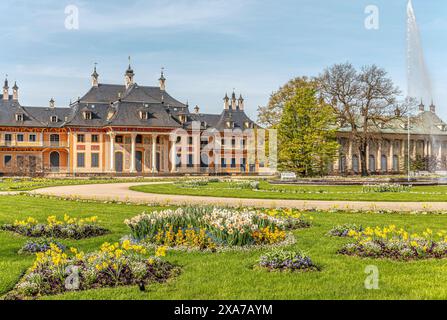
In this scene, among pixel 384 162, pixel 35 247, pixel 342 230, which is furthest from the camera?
pixel 384 162

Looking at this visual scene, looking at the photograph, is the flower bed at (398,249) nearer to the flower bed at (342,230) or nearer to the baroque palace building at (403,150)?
the flower bed at (342,230)

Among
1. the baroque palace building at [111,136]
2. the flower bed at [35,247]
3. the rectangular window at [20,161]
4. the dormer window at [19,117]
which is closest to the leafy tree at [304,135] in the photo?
the baroque palace building at [111,136]

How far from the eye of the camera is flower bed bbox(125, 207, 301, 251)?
10.2 metres

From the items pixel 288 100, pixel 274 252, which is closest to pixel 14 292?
pixel 274 252

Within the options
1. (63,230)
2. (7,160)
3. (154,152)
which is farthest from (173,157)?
(63,230)

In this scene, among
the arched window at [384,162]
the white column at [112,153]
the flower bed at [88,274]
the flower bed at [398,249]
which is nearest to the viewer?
the flower bed at [88,274]

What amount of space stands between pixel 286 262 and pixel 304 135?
37.9 meters

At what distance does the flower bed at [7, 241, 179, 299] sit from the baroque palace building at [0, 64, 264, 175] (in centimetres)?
5227

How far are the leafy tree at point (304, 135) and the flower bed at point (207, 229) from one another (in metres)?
33.8

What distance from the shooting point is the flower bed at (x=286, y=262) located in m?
8.22

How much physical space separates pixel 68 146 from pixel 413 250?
6042 cm

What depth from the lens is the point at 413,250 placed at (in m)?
9.30

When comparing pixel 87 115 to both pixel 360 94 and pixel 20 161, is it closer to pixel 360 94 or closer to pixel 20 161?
pixel 20 161

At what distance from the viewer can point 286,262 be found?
8.28 metres
